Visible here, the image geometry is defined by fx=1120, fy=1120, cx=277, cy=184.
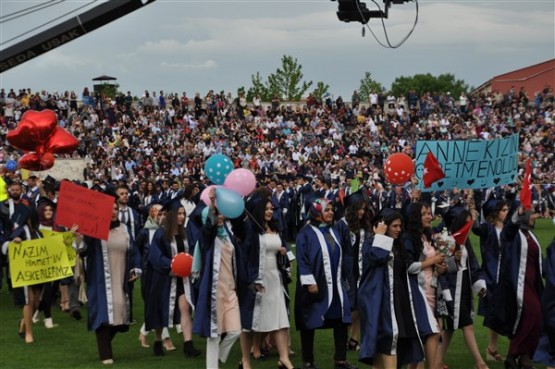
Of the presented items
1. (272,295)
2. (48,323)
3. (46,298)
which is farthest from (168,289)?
(48,323)

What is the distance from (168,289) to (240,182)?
201 centimetres

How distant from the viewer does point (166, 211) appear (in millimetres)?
12922

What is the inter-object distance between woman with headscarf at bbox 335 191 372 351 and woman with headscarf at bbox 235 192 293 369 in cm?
78

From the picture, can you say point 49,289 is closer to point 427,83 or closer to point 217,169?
point 217,169

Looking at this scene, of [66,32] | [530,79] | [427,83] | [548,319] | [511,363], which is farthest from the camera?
[427,83]

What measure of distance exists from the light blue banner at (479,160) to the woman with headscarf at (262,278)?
3051mm

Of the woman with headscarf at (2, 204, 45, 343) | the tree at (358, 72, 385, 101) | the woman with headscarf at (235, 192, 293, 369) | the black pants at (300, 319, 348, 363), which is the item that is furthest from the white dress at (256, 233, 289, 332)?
the tree at (358, 72, 385, 101)

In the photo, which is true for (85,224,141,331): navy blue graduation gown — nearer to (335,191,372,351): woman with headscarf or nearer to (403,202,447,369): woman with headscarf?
(335,191,372,351): woman with headscarf

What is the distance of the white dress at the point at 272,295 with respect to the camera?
11.9 m

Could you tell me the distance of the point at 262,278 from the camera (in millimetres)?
11836

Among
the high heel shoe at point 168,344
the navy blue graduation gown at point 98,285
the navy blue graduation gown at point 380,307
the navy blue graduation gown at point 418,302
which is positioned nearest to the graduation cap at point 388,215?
the navy blue graduation gown at point 380,307

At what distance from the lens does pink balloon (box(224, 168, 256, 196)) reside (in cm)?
1173

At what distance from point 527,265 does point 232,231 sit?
123 inches

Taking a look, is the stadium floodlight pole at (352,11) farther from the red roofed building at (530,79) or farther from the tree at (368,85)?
the tree at (368,85)
